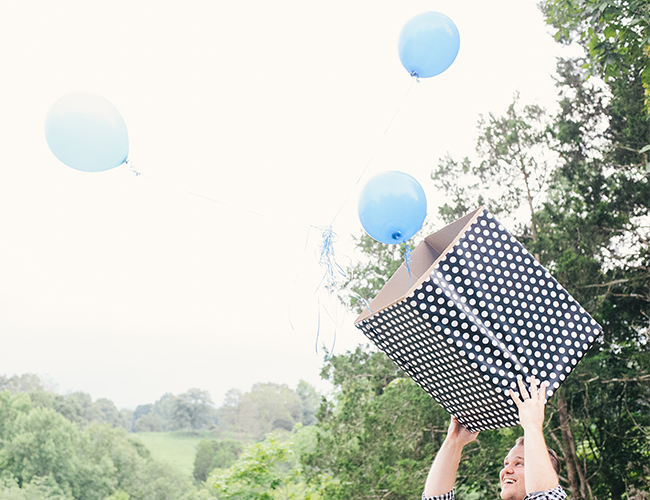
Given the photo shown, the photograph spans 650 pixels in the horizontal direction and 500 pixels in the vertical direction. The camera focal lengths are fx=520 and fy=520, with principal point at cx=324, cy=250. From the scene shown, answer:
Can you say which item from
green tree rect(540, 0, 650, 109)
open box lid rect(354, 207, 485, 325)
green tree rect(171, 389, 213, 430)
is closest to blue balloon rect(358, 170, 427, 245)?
open box lid rect(354, 207, 485, 325)

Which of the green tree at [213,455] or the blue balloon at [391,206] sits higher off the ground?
the green tree at [213,455]

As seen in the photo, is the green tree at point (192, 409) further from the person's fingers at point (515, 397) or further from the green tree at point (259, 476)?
the person's fingers at point (515, 397)

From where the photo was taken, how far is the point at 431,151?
21.2 ft

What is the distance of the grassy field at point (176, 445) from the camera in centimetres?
2161

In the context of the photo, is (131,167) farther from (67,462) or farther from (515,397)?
(67,462)

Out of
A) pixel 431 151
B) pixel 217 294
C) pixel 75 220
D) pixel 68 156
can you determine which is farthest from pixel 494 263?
pixel 75 220

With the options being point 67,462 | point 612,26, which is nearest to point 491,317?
point 612,26

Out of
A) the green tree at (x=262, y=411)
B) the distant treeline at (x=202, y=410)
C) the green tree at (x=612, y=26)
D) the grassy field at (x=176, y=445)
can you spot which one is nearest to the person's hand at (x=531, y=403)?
the green tree at (x=612, y=26)

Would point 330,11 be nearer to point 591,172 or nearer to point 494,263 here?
point 591,172

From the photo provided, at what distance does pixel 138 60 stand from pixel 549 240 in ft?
75.7

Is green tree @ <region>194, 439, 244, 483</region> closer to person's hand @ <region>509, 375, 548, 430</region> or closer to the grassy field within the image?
the grassy field

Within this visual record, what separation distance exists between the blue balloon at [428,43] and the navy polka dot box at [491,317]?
3.58 ft

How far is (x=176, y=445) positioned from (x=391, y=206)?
23.7m

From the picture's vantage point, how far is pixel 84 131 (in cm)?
155
